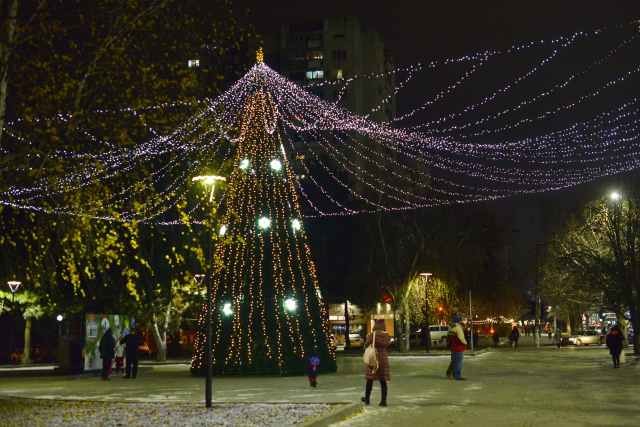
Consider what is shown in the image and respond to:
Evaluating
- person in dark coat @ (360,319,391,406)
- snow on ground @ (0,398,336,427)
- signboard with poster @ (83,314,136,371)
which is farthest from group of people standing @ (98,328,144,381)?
person in dark coat @ (360,319,391,406)

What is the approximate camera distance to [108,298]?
36.1m

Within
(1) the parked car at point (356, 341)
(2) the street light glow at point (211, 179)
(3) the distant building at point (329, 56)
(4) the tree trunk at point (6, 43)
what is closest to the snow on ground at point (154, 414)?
(2) the street light glow at point (211, 179)

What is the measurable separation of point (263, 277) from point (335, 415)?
12046 mm

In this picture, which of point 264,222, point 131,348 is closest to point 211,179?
point 264,222

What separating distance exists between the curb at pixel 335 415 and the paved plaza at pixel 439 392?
0.16 meters

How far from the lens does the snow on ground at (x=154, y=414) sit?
1270 centimetres

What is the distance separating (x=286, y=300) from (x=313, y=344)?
1617 mm

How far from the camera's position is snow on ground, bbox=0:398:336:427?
12695mm

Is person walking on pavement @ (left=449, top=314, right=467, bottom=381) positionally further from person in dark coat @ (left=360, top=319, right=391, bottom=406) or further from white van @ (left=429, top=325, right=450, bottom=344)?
white van @ (left=429, top=325, right=450, bottom=344)

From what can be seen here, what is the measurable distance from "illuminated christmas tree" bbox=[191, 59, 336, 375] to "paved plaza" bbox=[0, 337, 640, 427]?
3.17ft

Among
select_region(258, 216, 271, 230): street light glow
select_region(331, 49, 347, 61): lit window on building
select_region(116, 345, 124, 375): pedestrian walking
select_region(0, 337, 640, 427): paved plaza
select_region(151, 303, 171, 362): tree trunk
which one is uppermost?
select_region(331, 49, 347, 61): lit window on building

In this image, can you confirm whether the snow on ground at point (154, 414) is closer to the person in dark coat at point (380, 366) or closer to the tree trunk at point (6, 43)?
the person in dark coat at point (380, 366)

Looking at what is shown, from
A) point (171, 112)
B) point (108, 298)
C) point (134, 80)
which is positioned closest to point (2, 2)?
point (134, 80)

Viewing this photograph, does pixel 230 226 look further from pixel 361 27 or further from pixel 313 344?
pixel 361 27
